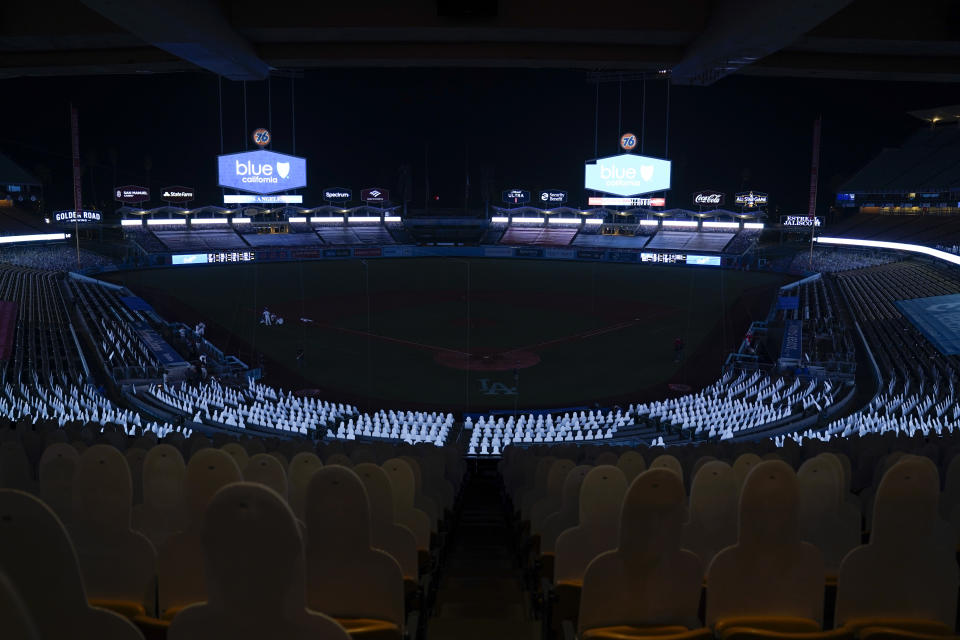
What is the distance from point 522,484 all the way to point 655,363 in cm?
2122

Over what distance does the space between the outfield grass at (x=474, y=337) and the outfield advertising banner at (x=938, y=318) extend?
7248 mm

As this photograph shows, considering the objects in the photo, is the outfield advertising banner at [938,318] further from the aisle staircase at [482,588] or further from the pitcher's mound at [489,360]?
the aisle staircase at [482,588]

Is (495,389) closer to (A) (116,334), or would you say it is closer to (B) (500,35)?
(A) (116,334)

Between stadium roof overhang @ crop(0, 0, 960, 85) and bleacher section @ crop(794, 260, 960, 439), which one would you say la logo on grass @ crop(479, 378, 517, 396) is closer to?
bleacher section @ crop(794, 260, 960, 439)

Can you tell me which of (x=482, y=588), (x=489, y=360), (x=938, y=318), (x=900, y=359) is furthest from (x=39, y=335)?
(x=938, y=318)

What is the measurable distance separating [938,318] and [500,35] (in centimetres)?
2610

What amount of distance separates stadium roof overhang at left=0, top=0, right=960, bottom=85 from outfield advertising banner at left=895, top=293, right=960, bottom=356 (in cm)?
1754

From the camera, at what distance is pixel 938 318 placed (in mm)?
28953

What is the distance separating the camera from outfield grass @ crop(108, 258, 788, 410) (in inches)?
1054

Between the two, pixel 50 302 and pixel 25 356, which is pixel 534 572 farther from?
pixel 50 302

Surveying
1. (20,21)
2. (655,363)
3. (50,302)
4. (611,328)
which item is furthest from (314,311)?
(20,21)

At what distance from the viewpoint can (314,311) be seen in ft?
139

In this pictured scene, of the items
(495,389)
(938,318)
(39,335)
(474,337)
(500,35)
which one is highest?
(500,35)

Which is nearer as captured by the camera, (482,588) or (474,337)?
(482,588)
